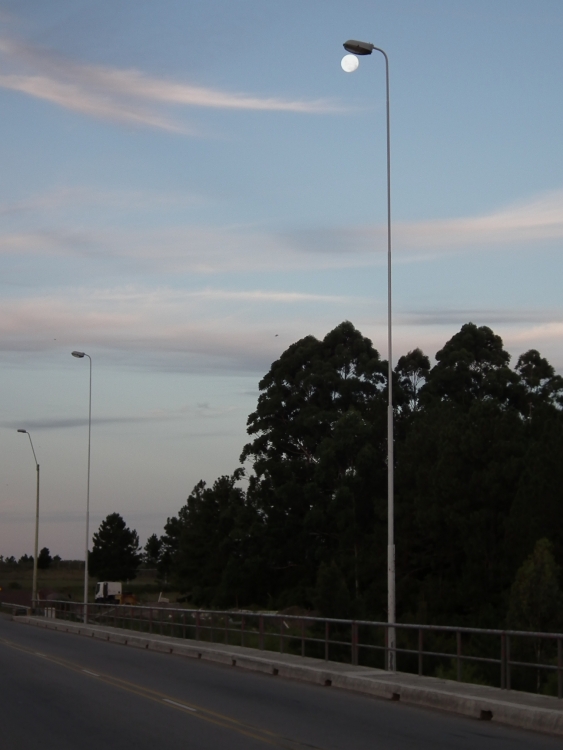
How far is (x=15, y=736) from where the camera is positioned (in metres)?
13.3

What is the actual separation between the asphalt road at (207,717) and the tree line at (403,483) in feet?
84.9

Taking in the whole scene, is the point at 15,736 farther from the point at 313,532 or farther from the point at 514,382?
the point at 514,382

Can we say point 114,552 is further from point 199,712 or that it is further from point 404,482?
point 199,712

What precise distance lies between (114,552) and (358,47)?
14152 cm

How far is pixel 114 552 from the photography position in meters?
161

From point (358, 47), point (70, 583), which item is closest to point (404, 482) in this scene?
point (358, 47)

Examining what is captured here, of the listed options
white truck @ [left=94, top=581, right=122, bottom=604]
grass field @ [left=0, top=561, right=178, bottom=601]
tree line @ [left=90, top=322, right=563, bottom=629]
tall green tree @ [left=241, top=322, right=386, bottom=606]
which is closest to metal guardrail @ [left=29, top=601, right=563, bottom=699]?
tree line @ [left=90, top=322, right=563, bottom=629]

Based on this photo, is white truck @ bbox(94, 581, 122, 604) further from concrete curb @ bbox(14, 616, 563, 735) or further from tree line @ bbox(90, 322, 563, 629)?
concrete curb @ bbox(14, 616, 563, 735)

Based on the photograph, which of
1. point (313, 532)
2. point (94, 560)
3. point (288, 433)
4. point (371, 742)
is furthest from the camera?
point (94, 560)

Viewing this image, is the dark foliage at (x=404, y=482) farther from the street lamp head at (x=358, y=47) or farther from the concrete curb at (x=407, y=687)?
the street lamp head at (x=358, y=47)

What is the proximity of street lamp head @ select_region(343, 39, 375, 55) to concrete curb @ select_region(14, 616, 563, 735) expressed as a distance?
582 inches

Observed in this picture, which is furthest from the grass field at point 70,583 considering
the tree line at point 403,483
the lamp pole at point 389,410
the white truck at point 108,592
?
the lamp pole at point 389,410

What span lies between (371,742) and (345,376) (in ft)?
182

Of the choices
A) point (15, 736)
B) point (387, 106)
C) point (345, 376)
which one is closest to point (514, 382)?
point (345, 376)
